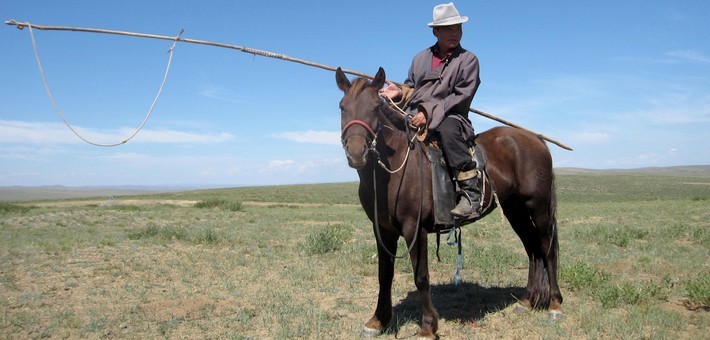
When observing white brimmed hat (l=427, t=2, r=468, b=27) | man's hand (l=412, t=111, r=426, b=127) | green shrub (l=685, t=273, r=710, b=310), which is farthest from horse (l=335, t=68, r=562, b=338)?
green shrub (l=685, t=273, r=710, b=310)

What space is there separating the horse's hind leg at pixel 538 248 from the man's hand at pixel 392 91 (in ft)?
7.23

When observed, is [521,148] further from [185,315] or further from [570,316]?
[185,315]

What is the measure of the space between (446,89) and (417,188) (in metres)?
1.15

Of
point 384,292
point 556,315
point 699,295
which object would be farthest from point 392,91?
point 699,295

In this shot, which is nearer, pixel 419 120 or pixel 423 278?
pixel 423 278

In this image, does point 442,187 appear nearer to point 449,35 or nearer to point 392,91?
point 392,91

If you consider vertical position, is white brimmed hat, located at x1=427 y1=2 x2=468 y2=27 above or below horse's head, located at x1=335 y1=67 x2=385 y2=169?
above

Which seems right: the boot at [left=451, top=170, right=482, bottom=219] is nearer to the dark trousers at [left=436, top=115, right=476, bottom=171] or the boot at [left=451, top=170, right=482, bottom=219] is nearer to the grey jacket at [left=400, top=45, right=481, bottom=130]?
the dark trousers at [left=436, top=115, right=476, bottom=171]

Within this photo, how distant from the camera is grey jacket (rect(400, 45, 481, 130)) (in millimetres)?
5043

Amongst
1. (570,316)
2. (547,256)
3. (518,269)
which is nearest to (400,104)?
(547,256)

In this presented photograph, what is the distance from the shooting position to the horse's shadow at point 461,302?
5.93 metres

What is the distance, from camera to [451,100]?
16.6 feet

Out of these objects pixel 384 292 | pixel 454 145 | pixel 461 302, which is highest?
pixel 454 145

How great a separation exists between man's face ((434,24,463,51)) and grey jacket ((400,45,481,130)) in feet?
0.27
